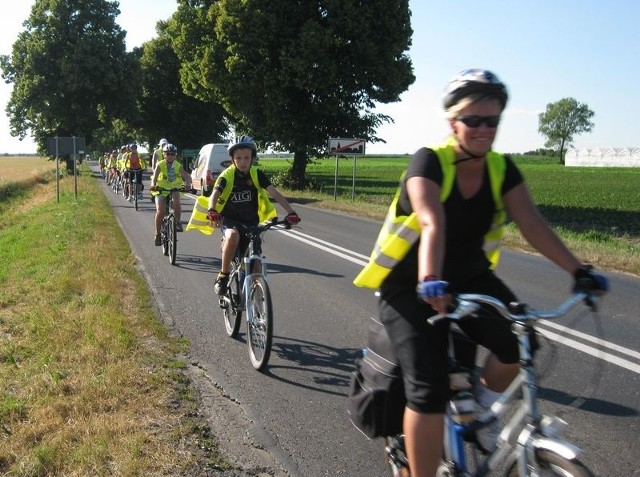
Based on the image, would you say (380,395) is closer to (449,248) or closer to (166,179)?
(449,248)

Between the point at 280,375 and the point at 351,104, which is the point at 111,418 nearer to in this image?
the point at 280,375

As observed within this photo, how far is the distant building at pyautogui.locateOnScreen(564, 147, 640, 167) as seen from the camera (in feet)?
351

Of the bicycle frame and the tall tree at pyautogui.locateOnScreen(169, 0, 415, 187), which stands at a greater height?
the tall tree at pyautogui.locateOnScreen(169, 0, 415, 187)

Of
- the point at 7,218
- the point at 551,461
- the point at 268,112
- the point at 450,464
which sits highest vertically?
the point at 268,112

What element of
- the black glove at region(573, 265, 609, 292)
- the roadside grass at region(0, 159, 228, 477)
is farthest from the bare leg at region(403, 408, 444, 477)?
the roadside grass at region(0, 159, 228, 477)

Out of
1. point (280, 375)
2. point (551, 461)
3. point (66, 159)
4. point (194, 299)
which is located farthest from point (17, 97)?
point (551, 461)

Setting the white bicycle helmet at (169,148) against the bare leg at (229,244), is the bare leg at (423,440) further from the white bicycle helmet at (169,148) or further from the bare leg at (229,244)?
the white bicycle helmet at (169,148)

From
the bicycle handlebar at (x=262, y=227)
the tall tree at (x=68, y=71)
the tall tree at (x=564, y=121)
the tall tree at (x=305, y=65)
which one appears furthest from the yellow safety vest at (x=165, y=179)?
the tall tree at (x=564, y=121)

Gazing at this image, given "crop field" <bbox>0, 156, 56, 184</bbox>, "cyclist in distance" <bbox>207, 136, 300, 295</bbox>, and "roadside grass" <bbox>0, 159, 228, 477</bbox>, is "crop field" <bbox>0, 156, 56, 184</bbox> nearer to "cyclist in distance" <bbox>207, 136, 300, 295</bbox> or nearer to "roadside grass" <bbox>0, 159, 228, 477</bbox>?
"roadside grass" <bbox>0, 159, 228, 477</bbox>

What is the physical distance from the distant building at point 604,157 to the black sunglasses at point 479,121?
11341 cm

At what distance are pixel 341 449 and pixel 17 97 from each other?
5456 cm

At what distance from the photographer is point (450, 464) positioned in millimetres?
2795

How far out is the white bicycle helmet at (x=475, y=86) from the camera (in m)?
2.71

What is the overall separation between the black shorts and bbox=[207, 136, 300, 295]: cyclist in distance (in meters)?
3.91
